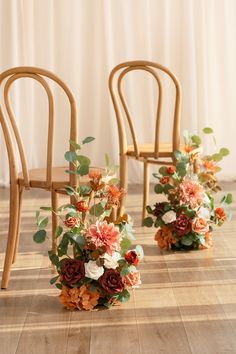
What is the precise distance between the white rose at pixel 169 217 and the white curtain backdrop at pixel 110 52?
83.5 inches

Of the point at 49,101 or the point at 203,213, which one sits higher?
the point at 49,101

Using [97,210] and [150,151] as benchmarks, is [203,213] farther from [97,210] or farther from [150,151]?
[97,210]

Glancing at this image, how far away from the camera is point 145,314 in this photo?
296 centimetres

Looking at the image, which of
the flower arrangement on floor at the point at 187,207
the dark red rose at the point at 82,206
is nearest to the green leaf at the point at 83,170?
the dark red rose at the point at 82,206

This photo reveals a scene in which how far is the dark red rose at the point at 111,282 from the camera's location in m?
2.97

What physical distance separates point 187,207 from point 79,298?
0.94 meters

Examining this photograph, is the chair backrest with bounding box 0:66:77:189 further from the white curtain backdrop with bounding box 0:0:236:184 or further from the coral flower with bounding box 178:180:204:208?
the white curtain backdrop with bounding box 0:0:236:184

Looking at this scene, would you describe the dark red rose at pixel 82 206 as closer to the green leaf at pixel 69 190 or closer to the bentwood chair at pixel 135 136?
the green leaf at pixel 69 190

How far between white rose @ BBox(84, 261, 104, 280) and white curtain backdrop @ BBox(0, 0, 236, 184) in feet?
9.72

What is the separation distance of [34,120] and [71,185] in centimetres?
284

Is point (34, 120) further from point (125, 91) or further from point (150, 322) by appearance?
point (150, 322)

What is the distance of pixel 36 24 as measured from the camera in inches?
232

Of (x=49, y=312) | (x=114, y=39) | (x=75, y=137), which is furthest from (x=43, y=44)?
(x=49, y=312)

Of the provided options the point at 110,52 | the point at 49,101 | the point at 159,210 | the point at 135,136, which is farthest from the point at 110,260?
the point at 110,52
